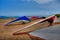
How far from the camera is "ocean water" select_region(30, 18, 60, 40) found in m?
2.00

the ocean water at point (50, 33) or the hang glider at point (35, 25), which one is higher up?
the hang glider at point (35, 25)

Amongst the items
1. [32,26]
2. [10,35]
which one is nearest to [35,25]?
[32,26]

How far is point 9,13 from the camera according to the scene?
208cm

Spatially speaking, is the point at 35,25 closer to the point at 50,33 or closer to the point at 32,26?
the point at 32,26

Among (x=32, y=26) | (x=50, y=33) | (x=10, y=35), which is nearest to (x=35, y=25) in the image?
(x=32, y=26)

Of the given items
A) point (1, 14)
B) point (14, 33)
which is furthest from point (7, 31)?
point (1, 14)

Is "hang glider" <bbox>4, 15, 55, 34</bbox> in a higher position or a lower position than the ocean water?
higher

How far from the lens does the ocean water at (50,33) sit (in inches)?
78.6

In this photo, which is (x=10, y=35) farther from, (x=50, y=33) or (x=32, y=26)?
(x=50, y=33)

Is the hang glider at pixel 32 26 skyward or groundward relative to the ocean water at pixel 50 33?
skyward

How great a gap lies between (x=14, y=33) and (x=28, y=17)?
0.27 m

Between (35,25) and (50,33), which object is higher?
(35,25)

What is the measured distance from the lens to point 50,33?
2.00 m

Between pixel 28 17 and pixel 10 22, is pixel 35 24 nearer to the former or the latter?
pixel 28 17
